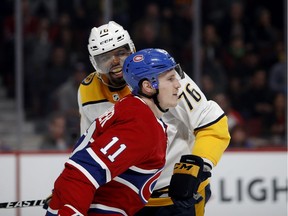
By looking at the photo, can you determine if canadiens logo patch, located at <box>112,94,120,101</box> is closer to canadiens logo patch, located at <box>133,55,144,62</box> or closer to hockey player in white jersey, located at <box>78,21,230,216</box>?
hockey player in white jersey, located at <box>78,21,230,216</box>

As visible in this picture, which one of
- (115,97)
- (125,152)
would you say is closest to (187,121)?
(115,97)

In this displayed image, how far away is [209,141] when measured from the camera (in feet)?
10.4

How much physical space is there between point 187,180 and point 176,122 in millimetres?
424

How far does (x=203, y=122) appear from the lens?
→ 3.22 metres

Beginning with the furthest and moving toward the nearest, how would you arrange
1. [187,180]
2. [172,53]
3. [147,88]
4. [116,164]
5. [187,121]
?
[172,53] < [187,121] < [187,180] < [147,88] < [116,164]

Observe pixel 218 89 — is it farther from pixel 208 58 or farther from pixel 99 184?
pixel 99 184

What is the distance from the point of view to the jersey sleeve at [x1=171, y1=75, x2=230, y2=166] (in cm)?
317

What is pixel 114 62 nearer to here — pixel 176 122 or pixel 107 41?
pixel 107 41

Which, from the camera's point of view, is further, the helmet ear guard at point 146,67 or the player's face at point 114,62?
the player's face at point 114,62

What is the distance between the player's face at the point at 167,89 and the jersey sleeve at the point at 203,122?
1.21 feet

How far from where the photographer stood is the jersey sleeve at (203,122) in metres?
3.17

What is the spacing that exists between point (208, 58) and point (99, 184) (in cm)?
440

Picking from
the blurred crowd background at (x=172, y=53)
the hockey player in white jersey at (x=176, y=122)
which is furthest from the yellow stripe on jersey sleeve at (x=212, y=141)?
the blurred crowd background at (x=172, y=53)

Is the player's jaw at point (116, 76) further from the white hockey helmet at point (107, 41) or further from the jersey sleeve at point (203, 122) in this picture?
the jersey sleeve at point (203, 122)
